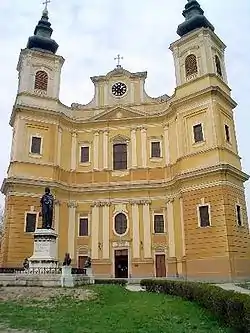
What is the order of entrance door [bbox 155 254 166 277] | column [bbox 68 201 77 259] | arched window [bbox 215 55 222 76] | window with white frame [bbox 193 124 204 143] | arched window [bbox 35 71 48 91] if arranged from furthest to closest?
arched window [bbox 35 71 48 91] < arched window [bbox 215 55 222 76] < column [bbox 68 201 77 259] < entrance door [bbox 155 254 166 277] < window with white frame [bbox 193 124 204 143]

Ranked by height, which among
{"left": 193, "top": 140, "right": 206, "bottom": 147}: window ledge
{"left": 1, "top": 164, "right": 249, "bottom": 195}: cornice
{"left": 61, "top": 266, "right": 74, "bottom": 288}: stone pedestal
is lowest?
{"left": 61, "top": 266, "right": 74, "bottom": 288}: stone pedestal

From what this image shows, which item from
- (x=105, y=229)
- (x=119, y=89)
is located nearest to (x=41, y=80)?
(x=119, y=89)

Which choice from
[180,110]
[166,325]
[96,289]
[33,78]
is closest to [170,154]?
[180,110]

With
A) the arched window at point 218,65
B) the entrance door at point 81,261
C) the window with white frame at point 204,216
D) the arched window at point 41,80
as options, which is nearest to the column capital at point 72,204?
the entrance door at point 81,261

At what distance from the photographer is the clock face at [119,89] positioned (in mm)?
34375

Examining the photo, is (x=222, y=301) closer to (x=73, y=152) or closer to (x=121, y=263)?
(x=121, y=263)

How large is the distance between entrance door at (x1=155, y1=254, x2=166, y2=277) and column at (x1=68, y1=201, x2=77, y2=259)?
21.0 ft

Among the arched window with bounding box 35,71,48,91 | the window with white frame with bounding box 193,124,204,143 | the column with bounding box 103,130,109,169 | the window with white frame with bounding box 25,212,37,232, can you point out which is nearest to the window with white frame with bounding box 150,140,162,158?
the column with bounding box 103,130,109,169

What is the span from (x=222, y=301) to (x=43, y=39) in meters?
29.7

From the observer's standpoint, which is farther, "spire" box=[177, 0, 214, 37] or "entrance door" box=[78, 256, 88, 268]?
"spire" box=[177, 0, 214, 37]

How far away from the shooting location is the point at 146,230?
29.9 m

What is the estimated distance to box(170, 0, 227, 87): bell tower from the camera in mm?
29938

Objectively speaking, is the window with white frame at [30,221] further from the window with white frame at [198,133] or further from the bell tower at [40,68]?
the window with white frame at [198,133]

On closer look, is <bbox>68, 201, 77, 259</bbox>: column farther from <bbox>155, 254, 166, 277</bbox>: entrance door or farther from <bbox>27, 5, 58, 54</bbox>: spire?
<bbox>27, 5, 58, 54</bbox>: spire
